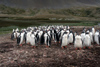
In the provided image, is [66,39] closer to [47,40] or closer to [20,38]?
[47,40]

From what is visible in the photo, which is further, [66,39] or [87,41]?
[66,39]

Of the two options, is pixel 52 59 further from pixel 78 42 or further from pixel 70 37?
pixel 70 37

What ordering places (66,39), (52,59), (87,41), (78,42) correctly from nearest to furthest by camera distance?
(52,59) < (78,42) < (87,41) < (66,39)

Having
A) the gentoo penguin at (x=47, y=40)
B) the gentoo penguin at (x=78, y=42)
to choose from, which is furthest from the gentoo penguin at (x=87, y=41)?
the gentoo penguin at (x=47, y=40)

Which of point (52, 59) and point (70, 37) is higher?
point (70, 37)

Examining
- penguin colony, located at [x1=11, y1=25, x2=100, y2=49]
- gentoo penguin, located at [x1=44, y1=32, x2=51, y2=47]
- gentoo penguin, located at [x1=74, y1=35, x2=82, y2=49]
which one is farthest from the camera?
gentoo penguin, located at [x1=44, y1=32, x2=51, y2=47]

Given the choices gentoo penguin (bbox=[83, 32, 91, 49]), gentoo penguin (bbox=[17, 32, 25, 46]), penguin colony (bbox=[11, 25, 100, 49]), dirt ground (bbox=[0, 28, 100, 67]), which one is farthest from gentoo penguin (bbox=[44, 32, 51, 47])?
gentoo penguin (bbox=[83, 32, 91, 49])

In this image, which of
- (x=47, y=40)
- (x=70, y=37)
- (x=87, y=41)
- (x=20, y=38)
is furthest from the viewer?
(x=20, y=38)

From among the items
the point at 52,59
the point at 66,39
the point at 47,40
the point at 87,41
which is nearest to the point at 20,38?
the point at 47,40

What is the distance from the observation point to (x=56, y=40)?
13.4m

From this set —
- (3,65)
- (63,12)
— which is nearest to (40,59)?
(3,65)

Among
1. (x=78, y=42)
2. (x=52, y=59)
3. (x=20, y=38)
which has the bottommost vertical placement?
(x=52, y=59)

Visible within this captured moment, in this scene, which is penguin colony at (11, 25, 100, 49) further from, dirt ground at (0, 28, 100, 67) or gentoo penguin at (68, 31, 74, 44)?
dirt ground at (0, 28, 100, 67)

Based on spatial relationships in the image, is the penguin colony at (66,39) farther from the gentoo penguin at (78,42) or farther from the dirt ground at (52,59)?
the dirt ground at (52,59)
